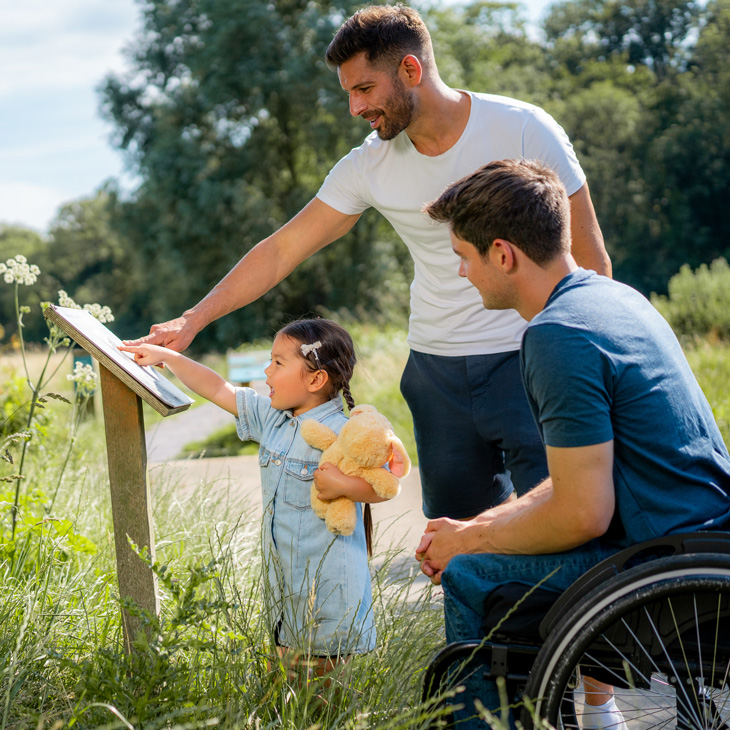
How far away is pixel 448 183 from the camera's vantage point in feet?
9.66

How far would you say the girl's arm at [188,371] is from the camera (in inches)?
98.8

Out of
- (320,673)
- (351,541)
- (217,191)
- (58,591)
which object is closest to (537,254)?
(351,541)

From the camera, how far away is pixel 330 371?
2.54 meters

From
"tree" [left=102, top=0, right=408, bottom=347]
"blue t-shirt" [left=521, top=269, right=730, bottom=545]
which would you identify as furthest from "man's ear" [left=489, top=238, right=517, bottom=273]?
"tree" [left=102, top=0, right=408, bottom=347]

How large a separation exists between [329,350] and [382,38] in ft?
3.72

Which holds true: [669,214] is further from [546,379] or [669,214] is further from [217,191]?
[546,379]

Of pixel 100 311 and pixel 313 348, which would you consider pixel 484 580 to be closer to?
pixel 313 348

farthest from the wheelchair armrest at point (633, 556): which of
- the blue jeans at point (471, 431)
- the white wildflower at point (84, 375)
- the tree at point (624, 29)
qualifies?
the tree at point (624, 29)

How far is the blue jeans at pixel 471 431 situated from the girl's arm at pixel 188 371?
0.78 meters

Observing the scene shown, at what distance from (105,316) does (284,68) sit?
2291cm

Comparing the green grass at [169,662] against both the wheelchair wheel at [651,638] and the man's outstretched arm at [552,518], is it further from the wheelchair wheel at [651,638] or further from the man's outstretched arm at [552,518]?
the man's outstretched arm at [552,518]

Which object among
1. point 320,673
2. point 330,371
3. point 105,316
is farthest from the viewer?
point 105,316

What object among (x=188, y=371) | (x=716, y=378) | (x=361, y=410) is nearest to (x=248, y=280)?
(x=188, y=371)

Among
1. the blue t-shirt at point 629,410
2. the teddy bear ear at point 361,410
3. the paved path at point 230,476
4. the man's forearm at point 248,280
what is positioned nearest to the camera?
the blue t-shirt at point 629,410
